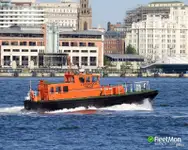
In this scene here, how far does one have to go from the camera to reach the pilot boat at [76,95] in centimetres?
7631

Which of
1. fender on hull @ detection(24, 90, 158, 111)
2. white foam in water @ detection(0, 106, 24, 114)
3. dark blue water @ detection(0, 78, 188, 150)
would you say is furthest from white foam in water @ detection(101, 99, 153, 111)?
white foam in water @ detection(0, 106, 24, 114)

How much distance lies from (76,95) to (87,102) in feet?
3.60

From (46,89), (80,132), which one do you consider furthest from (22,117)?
(80,132)

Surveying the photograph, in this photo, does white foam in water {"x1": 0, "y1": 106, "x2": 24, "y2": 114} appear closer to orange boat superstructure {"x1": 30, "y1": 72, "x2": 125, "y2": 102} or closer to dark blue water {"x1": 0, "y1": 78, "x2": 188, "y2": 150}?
dark blue water {"x1": 0, "y1": 78, "x2": 188, "y2": 150}

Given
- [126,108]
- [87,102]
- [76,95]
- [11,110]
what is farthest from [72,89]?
[11,110]

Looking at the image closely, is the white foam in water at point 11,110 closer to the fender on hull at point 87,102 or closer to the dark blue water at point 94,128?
the dark blue water at point 94,128

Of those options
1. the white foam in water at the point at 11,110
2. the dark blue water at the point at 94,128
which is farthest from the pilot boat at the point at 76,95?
the white foam in water at the point at 11,110

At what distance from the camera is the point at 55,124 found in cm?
6819

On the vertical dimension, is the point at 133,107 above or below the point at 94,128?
above

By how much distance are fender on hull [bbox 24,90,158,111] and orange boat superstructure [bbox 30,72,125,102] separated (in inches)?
18.1

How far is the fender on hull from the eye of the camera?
7606 cm

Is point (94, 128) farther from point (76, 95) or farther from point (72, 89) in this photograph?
point (72, 89)

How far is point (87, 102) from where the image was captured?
7681 cm

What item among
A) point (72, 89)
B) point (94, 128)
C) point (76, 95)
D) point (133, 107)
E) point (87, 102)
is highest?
point (72, 89)
